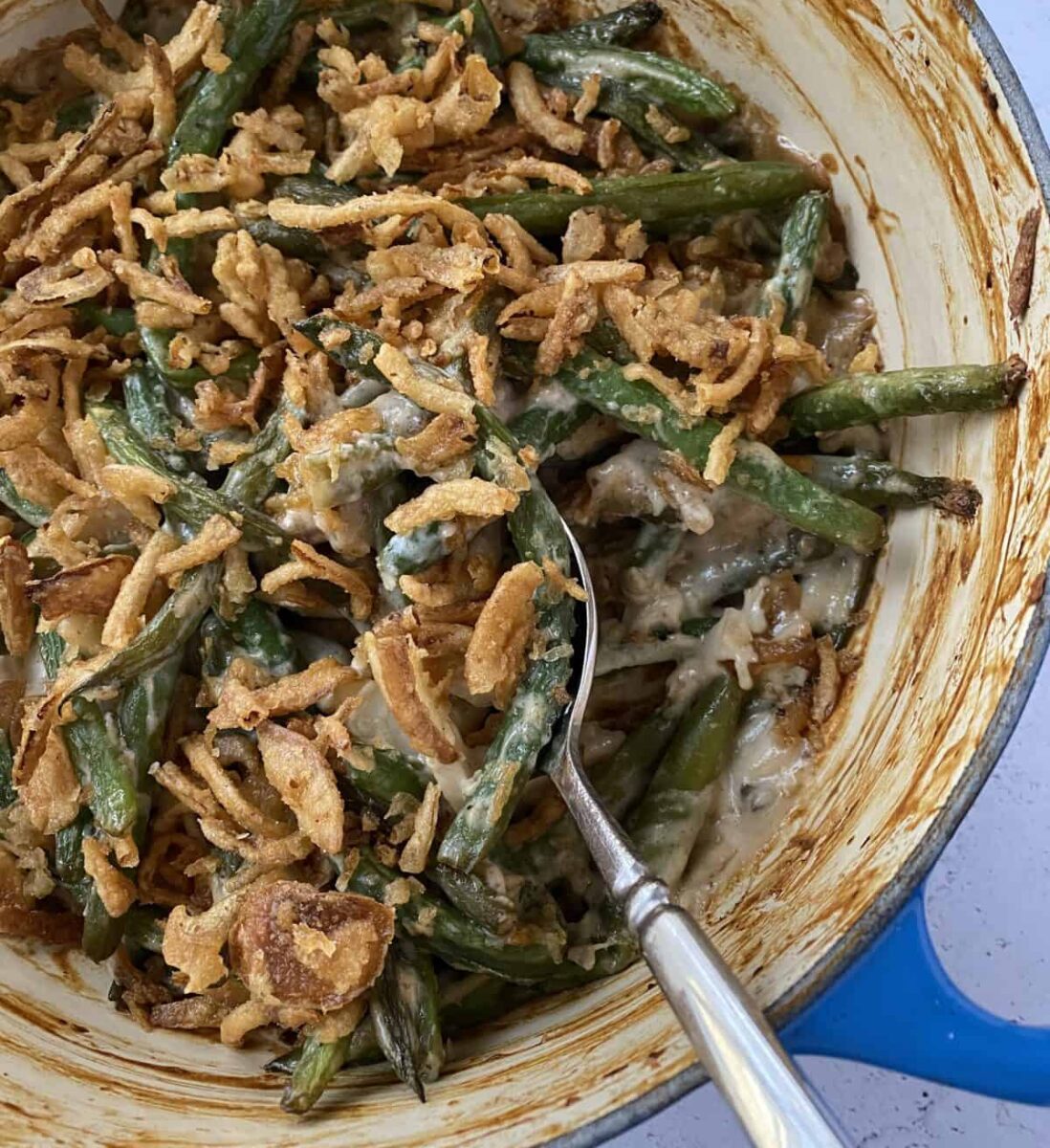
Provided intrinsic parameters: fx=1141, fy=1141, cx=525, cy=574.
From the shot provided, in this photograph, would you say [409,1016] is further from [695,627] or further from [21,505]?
[21,505]

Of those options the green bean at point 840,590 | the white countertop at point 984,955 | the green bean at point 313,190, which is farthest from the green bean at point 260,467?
the white countertop at point 984,955

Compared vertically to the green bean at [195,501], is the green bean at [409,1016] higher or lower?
lower

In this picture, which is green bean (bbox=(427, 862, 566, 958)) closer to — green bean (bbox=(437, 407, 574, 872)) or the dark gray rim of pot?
green bean (bbox=(437, 407, 574, 872))

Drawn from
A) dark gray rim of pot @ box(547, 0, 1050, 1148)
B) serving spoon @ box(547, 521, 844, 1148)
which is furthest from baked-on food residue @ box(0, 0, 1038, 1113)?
dark gray rim of pot @ box(547, 0, 1050, 1148)

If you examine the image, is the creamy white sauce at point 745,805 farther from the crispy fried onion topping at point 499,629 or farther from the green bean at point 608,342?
the green bean at point 608,342

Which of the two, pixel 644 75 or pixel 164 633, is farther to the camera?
pixel 644 75

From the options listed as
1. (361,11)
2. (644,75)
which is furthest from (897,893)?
(361,11)
